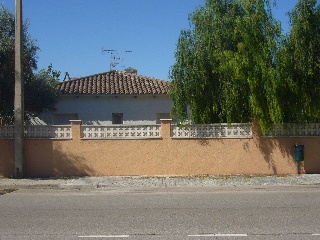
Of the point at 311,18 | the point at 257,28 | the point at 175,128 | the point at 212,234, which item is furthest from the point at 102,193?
the point at 311,18

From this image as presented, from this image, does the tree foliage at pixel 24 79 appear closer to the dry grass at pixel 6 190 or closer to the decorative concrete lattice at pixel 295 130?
the dry grass at pixel 6 190

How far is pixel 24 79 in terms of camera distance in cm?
2005

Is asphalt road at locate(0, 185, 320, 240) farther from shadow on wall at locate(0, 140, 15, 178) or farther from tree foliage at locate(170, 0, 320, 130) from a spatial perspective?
tree foliage at locate(170, 0, 320, 130)

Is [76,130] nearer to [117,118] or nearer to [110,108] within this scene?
[110,108]

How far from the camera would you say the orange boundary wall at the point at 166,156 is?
17484mm

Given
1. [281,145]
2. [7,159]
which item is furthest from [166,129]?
[7,159]

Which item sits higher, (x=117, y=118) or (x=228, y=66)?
(x=228, y=66)

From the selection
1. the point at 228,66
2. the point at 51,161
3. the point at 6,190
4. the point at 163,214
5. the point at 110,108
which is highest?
the point at 228,66

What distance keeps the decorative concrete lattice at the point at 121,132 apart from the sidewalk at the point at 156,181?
1.57 meters

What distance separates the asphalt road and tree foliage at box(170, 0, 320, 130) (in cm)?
366

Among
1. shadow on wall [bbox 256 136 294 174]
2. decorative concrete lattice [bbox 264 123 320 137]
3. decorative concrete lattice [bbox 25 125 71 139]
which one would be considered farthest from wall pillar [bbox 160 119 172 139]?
decorative concrete lattice [bbox 264 123 320 137]

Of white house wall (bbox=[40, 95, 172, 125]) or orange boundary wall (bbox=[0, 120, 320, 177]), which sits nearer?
orange boundary wall (bbox=[0, 120, 320, 177])

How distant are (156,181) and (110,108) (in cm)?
878

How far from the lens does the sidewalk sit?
51.3ft
